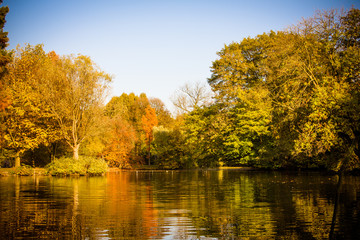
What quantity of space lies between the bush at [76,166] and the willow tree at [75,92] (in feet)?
5.44

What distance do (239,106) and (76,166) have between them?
21.8m

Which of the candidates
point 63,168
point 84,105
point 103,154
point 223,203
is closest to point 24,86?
point 84,105

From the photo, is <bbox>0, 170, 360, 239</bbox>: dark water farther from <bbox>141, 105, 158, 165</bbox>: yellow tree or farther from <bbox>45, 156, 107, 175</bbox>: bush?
<bbox>141, 105, 158, 165</bbox>: yellow tree

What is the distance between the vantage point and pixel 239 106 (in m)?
46.3

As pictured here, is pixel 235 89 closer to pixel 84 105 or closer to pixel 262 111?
pixel 262 111

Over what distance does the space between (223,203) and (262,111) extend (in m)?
27.4

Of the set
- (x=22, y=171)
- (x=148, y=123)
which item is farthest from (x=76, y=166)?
(x=148, y=123)

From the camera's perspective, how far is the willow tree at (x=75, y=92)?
40.8 metres

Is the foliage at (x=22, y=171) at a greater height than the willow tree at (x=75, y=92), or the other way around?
the willow tree at (x=75, y=92)

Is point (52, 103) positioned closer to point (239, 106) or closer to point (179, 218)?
point (239, 106)

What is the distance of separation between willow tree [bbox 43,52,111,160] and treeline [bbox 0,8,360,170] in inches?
4.7

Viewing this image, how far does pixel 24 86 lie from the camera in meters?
43.8

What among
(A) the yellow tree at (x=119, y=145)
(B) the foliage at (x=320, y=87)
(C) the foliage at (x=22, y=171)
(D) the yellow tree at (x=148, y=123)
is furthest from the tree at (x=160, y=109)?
(B) the foliage at (x=320, y=87)

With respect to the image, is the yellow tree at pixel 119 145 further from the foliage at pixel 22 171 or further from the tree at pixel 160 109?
the tree at pixel 160 109
